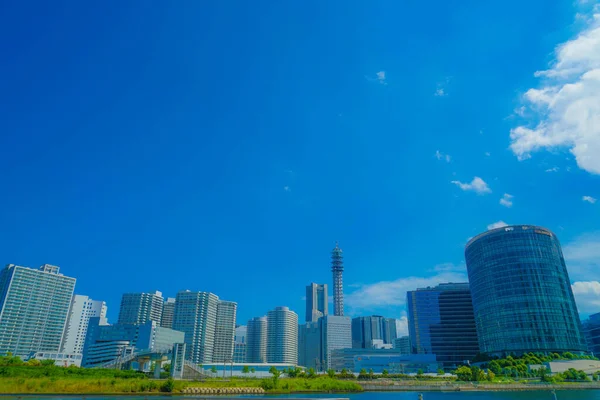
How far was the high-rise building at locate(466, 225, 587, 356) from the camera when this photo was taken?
451ft

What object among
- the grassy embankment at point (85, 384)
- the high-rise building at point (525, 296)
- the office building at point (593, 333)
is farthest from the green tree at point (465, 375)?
the office building at point (593, 333)

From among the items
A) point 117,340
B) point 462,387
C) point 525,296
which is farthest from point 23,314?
point 525,296

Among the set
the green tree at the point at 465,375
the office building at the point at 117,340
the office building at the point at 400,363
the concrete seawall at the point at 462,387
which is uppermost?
the office building at the point at 117,340

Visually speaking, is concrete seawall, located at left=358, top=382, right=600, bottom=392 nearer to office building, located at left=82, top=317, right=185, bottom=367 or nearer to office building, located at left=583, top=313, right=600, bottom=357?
office building, located at left=82, top=317, right=185, bottom=367

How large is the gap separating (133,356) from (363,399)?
202 ft

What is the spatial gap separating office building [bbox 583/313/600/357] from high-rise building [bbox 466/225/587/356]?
5271cm

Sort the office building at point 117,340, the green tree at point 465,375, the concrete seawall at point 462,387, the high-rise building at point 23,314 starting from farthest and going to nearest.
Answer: the high-rise building at point 23,314, the office building at point 117,340, the green tree at point 465,375, the concrete seawall at point 462,387

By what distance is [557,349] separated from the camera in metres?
134

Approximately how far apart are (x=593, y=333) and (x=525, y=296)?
77844 mm

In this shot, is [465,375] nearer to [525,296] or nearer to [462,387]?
[462,387]

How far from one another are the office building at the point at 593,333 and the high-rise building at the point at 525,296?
52714mm

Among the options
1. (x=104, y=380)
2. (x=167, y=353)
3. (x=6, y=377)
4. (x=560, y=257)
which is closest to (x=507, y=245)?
(x=560, y=257)

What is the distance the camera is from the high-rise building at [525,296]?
137 metres

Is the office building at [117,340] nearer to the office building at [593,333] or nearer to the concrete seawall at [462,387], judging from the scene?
the concrete seawall at [462,387]
